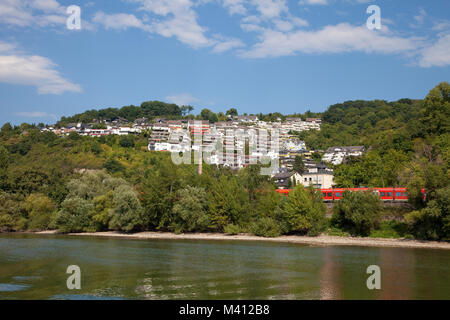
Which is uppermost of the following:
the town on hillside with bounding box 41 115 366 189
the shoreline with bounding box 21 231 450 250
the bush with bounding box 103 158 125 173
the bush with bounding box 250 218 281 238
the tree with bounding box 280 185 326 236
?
the town on hillside with bounding box 41 115 366 189

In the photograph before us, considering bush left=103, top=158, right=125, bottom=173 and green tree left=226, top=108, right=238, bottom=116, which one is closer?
bush left=103, top=158, right=125, bottom=173

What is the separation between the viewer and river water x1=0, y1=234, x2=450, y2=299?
2039 centimetres

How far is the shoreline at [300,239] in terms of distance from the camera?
37.4 m

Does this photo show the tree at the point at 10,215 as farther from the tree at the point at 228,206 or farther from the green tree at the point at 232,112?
the green tree at the point at 232,112

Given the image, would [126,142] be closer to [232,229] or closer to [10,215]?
[10,215]

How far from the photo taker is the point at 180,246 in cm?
3847

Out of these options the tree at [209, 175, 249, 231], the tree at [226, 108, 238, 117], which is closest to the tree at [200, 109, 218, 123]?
the tree at [226, 108, 238, 117]

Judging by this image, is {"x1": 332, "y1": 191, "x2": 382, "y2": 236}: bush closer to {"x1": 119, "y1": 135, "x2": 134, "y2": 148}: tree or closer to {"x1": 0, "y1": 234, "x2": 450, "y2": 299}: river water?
{"x1": 0, "y1": 234, "x2": 450, "y2": 299}: river water

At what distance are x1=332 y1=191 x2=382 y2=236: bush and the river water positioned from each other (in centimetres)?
573

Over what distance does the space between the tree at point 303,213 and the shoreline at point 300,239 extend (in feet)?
3.72

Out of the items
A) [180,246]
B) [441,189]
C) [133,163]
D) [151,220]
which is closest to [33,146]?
[133,163]

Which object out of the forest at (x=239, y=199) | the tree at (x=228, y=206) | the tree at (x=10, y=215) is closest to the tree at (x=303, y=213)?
the forest at (x=239, y=199)
